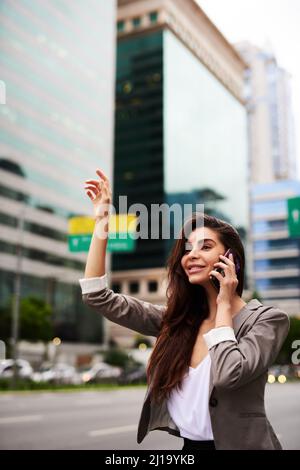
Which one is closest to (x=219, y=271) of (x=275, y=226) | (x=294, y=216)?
(x=294, y=216)

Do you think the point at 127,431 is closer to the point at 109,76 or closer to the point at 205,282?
the point at 205,282

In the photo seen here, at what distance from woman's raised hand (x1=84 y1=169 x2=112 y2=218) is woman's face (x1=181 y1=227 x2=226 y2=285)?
0.87 ft

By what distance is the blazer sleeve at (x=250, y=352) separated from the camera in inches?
45.7

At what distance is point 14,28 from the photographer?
105ft

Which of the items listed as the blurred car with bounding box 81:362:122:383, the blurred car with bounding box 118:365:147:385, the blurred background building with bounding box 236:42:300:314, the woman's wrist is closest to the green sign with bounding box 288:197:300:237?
the blurred background building with bounding box 236:42:300:314

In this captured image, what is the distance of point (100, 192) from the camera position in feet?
5.00

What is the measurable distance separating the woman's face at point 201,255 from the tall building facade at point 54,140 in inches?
1006

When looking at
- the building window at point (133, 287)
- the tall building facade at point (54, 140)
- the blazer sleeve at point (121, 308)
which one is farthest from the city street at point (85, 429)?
the building window at point (133, 287)

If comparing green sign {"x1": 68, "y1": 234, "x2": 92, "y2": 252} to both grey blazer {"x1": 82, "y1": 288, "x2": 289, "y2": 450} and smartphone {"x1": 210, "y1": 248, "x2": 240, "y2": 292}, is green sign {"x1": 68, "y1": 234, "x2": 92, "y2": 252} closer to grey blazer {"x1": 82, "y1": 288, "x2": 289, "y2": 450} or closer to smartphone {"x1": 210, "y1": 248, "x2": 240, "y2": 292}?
smartphone {"x1": 210, "y1": 248, "x2": 240, "y2": 292}

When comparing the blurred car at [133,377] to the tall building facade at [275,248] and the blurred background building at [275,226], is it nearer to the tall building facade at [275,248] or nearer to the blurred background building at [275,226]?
the blurred background building at [275,226]

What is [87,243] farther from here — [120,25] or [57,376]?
[120,25]

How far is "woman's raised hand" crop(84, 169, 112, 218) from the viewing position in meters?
1.50

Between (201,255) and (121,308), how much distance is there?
0.28 metres
